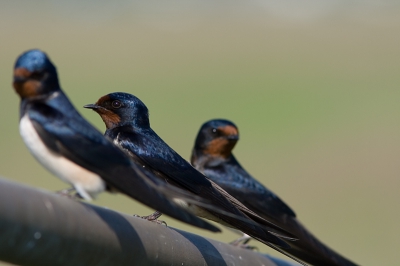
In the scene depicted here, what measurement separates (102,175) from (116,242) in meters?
0.53

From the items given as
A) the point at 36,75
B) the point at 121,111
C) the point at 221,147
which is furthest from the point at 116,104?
the point at 36,75

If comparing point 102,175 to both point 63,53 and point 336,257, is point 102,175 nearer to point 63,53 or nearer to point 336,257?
point 336,257

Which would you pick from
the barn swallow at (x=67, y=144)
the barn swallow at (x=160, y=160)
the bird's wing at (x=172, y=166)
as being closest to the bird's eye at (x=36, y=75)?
A: the barn swallow at (x=67, y=144)

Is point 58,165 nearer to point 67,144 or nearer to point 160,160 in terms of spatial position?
point 67,144

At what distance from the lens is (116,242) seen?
148cm

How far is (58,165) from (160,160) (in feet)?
4.03

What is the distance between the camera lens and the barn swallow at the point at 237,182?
3881 mm

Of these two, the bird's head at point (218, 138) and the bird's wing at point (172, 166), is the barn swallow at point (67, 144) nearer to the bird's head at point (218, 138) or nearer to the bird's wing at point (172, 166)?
the bird's wing at point (172, 166)

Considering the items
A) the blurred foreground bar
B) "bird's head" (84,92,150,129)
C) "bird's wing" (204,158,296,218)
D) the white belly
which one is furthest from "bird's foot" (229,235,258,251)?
the blurred foreground bar

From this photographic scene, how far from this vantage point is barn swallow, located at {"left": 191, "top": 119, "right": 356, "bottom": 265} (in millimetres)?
3881

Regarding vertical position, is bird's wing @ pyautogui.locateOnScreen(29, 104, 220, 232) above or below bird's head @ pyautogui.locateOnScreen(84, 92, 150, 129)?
below

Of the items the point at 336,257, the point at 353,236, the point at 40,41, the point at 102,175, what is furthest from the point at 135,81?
the point at 102,175

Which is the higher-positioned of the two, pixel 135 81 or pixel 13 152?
pixel 135 81

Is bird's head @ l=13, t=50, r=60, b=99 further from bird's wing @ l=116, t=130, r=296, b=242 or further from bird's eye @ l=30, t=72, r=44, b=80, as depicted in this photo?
bird's wing @ l=116, t=130, r=296, b=242
